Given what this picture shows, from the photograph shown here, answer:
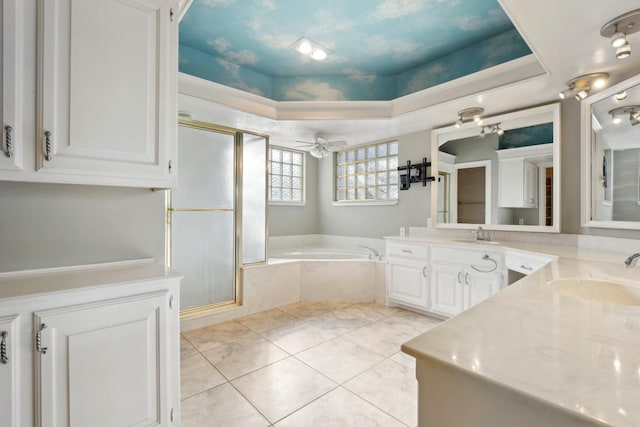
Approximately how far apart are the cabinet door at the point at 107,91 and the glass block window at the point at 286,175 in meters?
3.20

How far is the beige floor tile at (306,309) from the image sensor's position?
3.34 m

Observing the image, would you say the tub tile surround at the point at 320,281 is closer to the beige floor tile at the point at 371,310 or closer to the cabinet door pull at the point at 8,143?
the beige floor tile at the point at 371,310

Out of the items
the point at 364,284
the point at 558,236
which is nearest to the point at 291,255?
the point at 364,284

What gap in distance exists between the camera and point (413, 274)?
3.28 m

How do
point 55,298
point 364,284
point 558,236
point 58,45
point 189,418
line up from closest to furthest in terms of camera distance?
point 55,298 < point 58,45 < point 189,418 < point 558,236 < point 364,284

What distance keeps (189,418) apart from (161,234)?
42.3 inches

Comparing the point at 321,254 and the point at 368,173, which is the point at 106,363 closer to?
the point at 321,254

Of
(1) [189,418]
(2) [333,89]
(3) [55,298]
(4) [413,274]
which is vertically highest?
(2) [333,89]

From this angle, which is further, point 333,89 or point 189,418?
point 333,89

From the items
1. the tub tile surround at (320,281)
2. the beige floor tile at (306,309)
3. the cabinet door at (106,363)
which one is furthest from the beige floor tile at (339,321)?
the cabinet door at (106,363)

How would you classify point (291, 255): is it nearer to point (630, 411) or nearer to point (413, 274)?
point (413, 274)

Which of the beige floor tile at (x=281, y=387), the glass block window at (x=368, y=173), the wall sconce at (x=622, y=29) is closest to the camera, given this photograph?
the wall sconce at (x=622, y=29)

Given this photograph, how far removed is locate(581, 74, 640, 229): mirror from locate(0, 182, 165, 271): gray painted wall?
3.14 meters

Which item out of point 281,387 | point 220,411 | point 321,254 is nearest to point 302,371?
point 281,387
